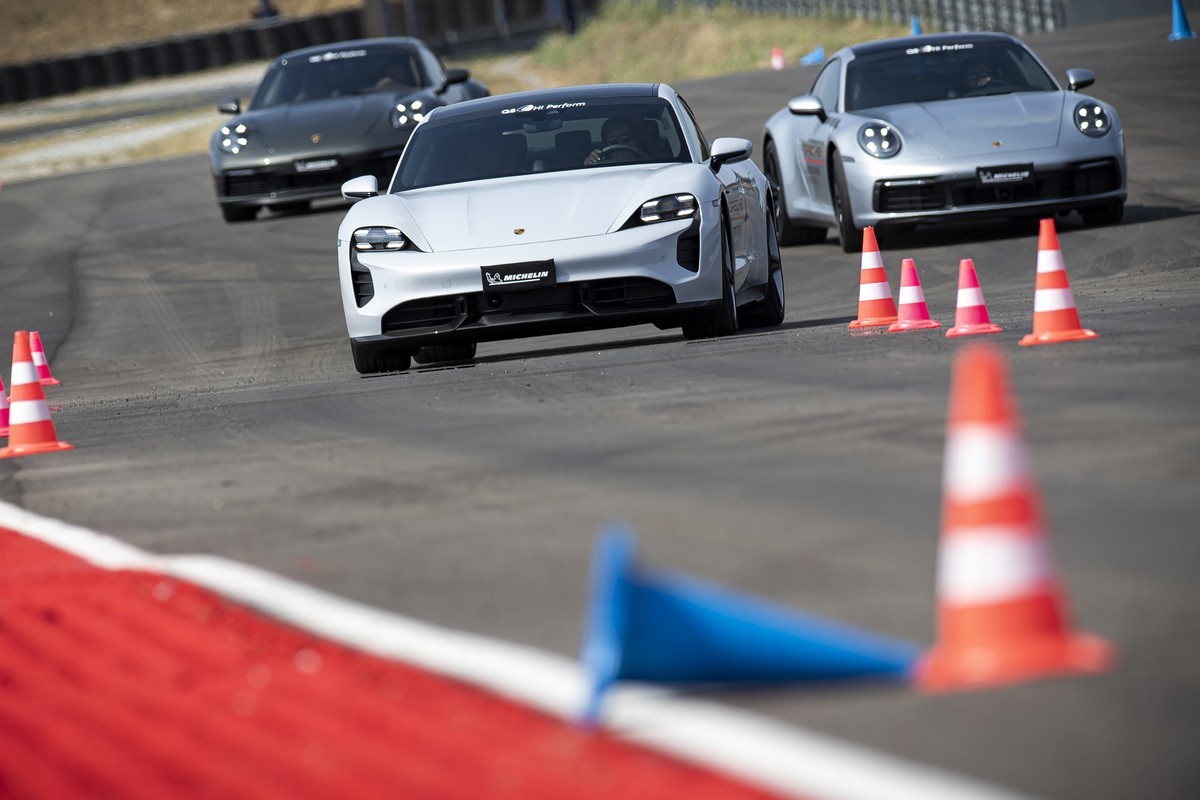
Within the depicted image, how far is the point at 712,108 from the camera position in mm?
24484

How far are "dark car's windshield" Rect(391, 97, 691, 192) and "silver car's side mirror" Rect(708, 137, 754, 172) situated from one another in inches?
7.4

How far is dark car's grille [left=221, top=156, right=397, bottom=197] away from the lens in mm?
18438

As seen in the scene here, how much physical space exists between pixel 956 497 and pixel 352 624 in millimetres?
1438

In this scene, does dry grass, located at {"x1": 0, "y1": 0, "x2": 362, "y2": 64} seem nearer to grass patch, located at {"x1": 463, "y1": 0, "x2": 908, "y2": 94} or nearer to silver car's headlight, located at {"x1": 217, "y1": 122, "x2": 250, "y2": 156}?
grass patch, located at {"x1": 463, "y1": 0, "x2": 908, "y2": 94}

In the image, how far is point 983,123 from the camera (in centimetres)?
1391

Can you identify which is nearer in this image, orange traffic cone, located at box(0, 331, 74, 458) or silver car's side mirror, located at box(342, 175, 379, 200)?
orange traffic cone, located at box(0, 331, 74, 458)

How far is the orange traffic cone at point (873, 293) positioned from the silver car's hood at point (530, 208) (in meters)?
1.30

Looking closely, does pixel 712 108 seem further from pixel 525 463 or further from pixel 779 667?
pixel 779 667

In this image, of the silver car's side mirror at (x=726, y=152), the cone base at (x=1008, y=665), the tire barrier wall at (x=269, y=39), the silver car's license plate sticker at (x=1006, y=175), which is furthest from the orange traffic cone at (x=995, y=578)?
the tire barrier wall at (x=269, y=39)

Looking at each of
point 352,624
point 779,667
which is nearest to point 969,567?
point 779,667

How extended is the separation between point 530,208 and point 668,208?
2.28 ft

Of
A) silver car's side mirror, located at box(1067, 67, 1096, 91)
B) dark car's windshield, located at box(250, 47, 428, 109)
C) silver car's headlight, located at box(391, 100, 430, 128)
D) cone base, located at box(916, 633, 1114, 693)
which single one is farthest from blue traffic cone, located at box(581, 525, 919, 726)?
dark car's windshield, located at box(250, 47, 428, 109)

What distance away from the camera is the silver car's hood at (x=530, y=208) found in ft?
32.0

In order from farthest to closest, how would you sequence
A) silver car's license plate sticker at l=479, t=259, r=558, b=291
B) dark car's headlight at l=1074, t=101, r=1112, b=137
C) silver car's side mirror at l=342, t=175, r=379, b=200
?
1. dark car's headlight at l=1074, t=101, r=1112, b=137
2. silver car's side mirror at l=342, t=175, r=379, b=200
3. silver car's license plate sticker at l=479, t=259, r=558, b=291
